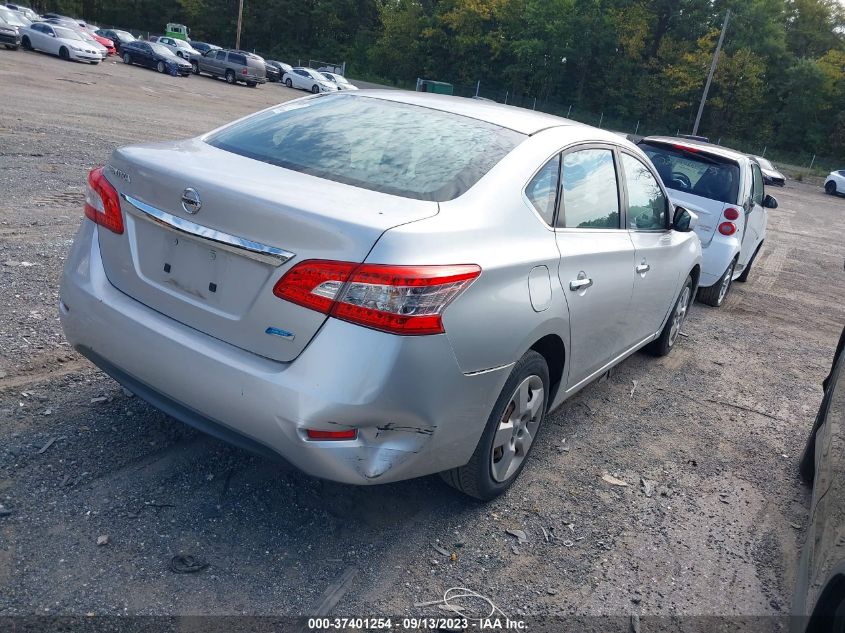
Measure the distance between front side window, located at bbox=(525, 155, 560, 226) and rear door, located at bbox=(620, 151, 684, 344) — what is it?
39.4 inches

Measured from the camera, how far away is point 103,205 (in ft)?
10.1

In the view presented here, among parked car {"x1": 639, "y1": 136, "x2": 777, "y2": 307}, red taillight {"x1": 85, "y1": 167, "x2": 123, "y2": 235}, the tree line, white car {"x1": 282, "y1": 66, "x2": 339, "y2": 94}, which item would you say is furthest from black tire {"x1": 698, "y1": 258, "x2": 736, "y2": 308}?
the tree line

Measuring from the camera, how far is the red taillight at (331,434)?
8.46 ft

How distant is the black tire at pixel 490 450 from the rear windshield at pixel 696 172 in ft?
18.2

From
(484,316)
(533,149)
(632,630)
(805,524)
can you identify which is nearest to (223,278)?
(484,316)

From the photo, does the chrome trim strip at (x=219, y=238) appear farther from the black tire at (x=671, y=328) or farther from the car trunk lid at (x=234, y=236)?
the black tire at (x=671, y=328)

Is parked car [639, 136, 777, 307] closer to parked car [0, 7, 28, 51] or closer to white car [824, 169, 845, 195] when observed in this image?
parked car [0, 7, 28, 51]

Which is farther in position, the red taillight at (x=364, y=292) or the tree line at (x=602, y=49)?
the tree line at (x=602, y=49)

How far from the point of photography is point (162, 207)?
283 cm

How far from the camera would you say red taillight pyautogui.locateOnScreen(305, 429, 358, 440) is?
2577 millimetres

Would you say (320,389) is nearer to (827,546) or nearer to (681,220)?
(827,546)

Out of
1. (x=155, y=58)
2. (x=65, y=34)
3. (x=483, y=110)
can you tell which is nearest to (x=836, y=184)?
(x=155, y=58)

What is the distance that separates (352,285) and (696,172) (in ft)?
22.3

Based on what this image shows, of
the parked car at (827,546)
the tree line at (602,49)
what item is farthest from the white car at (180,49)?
the parked car at (827,546)
